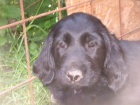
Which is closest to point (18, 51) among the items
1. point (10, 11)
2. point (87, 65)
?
point (10, 11)

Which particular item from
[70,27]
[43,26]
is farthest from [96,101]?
[43,26]

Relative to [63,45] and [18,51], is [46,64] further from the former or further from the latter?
[18,51]

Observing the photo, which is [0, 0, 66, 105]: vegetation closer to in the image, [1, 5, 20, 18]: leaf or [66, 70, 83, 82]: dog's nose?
[1, 5, 20, 18]: leaf

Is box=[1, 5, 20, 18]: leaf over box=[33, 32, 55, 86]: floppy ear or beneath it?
over

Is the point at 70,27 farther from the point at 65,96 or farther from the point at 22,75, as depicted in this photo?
the point at 22,75

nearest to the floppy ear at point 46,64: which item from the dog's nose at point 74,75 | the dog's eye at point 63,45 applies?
the dog's eye at point 63,45

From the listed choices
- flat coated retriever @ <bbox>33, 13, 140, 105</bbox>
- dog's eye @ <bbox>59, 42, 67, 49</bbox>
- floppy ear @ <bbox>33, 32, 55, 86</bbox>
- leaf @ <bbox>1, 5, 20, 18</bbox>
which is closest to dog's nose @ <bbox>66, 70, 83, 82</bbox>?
flat coated retriever @ <bbox>33, 13, 140, 105</bbox>
